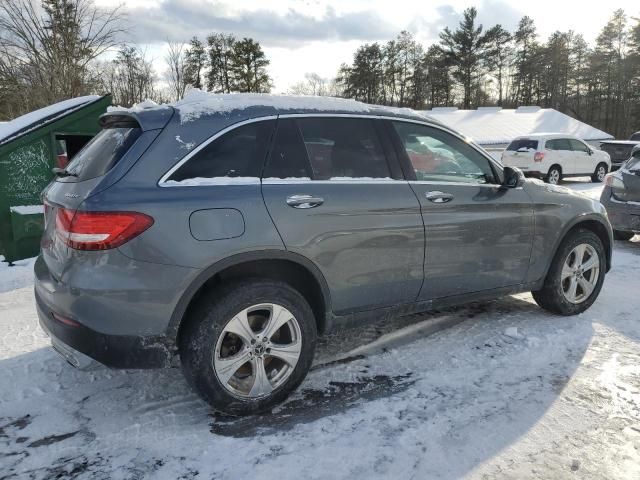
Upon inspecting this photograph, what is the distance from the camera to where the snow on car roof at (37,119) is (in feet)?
22.3

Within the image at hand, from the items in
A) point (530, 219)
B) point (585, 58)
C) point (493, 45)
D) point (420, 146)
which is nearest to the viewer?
point (420, 146)

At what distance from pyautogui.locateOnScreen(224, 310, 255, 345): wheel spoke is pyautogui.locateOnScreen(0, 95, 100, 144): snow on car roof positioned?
18.1 ft

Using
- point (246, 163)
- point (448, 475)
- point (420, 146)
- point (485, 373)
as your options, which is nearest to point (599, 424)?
point (485, 373)

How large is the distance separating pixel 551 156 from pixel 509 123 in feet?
37.5

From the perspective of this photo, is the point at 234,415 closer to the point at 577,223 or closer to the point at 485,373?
the point at 485,373

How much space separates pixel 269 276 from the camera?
9.81ft

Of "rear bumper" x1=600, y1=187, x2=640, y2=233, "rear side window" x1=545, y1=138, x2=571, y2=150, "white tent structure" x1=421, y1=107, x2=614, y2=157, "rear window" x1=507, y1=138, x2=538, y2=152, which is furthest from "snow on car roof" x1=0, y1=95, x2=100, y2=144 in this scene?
"white tent structure" x1=421, y1=107, x2=614, y2=157

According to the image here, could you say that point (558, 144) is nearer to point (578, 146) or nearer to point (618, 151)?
point (578, 146)

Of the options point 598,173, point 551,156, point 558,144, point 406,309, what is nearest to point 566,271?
point 406,309

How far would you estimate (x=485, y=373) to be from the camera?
343 centimetres

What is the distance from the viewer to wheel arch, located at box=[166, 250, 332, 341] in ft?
8.77

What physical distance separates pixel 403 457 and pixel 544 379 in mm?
1318

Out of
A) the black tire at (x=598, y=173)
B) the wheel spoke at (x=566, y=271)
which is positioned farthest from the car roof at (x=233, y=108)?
the black tire at (x=598, y=173)

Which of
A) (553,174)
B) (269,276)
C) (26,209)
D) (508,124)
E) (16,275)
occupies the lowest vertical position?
(16,275)
